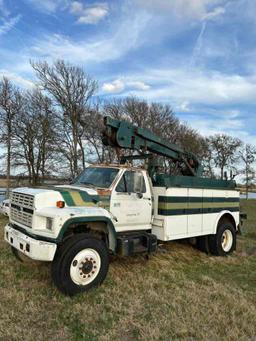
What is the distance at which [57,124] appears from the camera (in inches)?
1094

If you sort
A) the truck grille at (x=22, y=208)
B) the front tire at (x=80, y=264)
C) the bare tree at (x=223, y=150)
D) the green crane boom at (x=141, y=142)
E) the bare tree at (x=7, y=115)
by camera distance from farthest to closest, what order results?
the bare tree at (x=223, y=150) → the bare tree at (x=7, y=115) → the green crane boom at (x=141, y=142) → the truck grille at (x=22, y=208) → the front tire at (x=80, y=264)

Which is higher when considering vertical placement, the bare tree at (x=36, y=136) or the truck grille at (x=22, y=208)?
the bare tree at (x=36, y=136)

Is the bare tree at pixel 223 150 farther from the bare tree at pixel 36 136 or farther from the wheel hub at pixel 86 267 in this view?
the wheel hub at pixel 86 267

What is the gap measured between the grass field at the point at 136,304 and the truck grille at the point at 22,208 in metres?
1.11

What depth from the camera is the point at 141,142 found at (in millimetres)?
7793

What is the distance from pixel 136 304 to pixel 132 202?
7.06 feet

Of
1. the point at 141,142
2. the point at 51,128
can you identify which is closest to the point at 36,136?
the point at 51,128

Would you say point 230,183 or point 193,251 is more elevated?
point 230,183

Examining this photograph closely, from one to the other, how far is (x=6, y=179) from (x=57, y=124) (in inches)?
247

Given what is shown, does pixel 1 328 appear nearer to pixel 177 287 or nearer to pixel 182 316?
pixel 182 316

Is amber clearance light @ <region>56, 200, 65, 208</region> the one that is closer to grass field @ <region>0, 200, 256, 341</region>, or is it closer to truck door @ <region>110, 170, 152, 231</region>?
truck door @ <region>110, 170, 152, 231</region>

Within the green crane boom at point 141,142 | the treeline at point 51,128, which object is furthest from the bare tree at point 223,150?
the green crane boom at point 141,142

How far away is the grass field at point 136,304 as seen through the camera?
413 cm

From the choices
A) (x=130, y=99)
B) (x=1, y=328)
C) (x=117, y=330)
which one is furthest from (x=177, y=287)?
(x=130, y=99)
